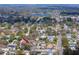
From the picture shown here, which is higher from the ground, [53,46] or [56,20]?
[56,20]

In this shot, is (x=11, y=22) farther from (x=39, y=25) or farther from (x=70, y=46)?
(x=70, y=46)

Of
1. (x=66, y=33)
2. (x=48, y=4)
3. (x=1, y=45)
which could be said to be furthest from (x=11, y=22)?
(x=66, y=33)

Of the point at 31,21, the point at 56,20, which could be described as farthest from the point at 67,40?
the point at 31,21

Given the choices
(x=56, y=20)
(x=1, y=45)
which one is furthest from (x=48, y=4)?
(x=1, y=45)

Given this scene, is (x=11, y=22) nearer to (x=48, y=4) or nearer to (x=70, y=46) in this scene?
(x=48, y=4)

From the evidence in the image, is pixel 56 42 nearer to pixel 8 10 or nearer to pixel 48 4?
pixel 48 4

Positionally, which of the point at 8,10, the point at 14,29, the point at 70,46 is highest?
the point at 8,10

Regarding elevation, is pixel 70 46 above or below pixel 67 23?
below
